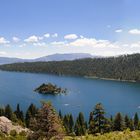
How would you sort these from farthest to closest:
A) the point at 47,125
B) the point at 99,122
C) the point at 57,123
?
the point at 99,122, the point at 57,123, the point at 47,125

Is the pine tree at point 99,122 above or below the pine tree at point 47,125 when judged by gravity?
below

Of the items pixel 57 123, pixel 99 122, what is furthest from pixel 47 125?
pixel 99 122

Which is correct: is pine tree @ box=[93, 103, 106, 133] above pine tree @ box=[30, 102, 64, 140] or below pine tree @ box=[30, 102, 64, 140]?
below

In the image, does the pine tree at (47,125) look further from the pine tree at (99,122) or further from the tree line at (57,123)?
the pine tree at (99,122)

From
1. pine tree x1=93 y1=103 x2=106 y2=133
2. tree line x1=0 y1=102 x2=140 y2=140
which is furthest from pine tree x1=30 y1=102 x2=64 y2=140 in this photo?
pine tree x1=93 y1=103 x2=106 y2=133

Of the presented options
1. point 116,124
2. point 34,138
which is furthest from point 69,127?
point 34,138

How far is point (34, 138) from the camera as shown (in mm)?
31828

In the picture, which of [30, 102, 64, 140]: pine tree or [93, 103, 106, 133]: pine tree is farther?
[93, 103, 106, 133]: pine tree

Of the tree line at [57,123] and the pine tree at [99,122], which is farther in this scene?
the pine tree at [99,122]

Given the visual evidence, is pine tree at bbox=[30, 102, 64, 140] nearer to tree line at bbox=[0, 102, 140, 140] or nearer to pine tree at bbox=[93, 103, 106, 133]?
tree line at bbox=[0, 102, 140, 140]

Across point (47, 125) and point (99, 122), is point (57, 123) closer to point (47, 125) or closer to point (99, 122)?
point (47, 125)

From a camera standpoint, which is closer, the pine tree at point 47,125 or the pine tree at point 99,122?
the pine tree at point 47,125

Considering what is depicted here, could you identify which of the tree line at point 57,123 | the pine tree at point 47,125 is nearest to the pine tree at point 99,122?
the tree line at point 57,123

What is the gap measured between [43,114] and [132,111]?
436ft
